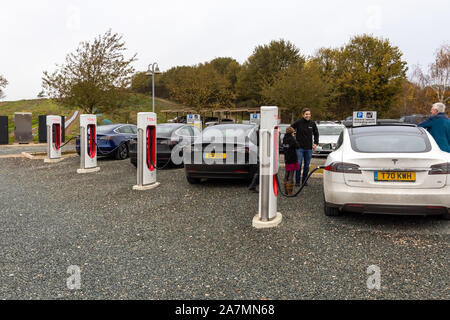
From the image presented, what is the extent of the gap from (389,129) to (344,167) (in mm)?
1334

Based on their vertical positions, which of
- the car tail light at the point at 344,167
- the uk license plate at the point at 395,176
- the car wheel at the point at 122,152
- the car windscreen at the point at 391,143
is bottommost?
→ the car wheel at the point at 122,152

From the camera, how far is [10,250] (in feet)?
14.5

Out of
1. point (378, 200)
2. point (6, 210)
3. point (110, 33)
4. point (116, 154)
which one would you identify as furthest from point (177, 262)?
point (110, 33)

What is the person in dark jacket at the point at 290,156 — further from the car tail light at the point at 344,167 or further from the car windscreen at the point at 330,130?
the car windscreen at the point at 330,130

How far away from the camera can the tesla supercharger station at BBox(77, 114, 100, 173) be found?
10.8 metres

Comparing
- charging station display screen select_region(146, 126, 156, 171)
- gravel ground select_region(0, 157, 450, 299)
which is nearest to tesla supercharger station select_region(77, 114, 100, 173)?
charging station display screen select_region(146, 126, 156, 171)

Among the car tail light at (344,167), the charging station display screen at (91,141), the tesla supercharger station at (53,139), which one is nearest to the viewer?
the car tail light at (344,167)

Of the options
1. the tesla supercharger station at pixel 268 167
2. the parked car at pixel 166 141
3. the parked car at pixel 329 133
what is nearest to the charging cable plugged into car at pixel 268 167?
the tesla supercharger station at pixel 268 167

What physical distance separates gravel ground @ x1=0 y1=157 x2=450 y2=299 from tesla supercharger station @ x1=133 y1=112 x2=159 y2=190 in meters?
0.91

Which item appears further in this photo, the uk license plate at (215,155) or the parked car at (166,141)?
the parked car at (166,141)

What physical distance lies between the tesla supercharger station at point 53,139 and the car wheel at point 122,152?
93.2 inches

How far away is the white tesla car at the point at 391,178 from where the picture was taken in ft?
15.5

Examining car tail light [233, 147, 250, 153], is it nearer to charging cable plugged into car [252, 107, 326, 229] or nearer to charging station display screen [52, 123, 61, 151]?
charging cable plugged into car [252, 107, 326, 229]

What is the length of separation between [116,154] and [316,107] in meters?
28.3
